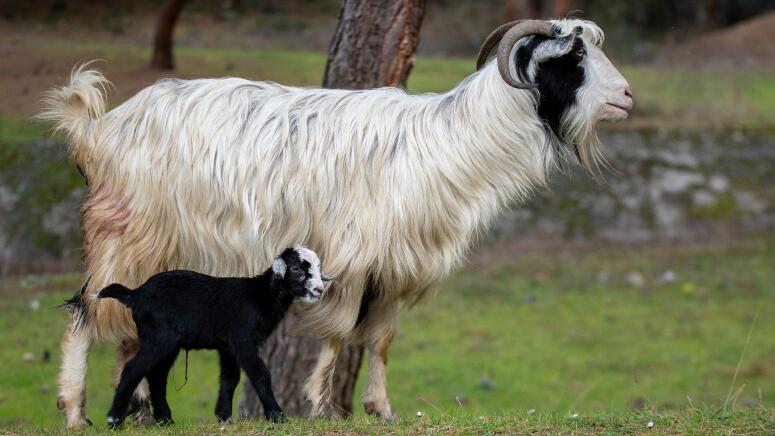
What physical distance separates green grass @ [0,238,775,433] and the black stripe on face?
3632 millimetres

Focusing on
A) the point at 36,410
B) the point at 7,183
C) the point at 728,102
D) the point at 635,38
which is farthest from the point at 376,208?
the point at 635,38

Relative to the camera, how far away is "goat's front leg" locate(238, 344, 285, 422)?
6621 millimetres

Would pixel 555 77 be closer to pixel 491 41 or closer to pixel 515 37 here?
pixel 515 37

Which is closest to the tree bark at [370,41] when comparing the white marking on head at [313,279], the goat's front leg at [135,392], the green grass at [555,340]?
the green grass at [555,340]

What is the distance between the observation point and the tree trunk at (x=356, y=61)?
384 inches

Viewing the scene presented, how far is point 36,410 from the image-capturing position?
35.0 ft

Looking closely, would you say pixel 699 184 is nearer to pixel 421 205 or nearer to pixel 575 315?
pixel 575 315

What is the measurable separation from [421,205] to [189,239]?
149 cm

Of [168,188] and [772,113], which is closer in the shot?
[168,188]

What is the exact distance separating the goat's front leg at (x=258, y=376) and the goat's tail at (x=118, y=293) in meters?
0.71

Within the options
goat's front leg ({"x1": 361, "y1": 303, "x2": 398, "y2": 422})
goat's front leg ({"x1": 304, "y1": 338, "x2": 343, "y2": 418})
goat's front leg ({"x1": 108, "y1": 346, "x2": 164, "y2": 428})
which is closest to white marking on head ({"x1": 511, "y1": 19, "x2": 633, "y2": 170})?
goat's front leg ({"x1": 361, "y1": 303, "x2": 398, "y2": 422})

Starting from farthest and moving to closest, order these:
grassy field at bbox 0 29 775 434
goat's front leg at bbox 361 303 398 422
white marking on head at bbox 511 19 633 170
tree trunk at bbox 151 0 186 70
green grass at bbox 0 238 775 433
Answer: green grass at bbox 0 238 775 433 → tree trunk at bbox 151 0 186 70 → grassy field at bbox 0 29 775 434 → goat's front leg at bbox 361 303 398 422 → white marking on head at bbox 511 19 633 170

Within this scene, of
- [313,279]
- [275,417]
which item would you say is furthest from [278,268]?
[275,417]

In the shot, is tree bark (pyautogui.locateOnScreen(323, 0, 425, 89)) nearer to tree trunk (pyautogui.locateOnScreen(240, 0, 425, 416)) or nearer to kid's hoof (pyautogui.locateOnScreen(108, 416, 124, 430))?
tree trunk (pyautogui.locateOnScreen(240, 0, 425, 416))
